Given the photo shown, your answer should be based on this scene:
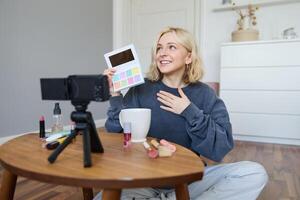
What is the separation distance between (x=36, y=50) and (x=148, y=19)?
1781mm

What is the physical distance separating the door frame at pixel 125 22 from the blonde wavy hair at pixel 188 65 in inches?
89.1

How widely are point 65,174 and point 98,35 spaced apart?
2.93 m

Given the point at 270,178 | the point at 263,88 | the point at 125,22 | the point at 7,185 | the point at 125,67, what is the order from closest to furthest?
the point at 7,185
the point at 125,67
the point at 270,178
the point at 263,88
the point at 125,22

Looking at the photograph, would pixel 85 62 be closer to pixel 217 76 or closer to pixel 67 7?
pixel 67 7

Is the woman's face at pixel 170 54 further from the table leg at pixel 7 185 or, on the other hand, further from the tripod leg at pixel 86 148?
the table leg at pixel 7 185

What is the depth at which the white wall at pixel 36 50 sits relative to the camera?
6.98 ft

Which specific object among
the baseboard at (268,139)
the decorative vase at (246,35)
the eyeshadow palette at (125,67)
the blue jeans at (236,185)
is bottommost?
the baseboard at (268,139)

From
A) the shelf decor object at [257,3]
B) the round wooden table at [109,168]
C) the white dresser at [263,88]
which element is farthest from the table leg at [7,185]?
the shelf decor object at [257,3]

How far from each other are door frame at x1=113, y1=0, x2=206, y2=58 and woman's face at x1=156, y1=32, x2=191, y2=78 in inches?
91.0

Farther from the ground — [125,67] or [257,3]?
[257,3]

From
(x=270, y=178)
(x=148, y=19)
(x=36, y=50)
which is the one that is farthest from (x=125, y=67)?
(x=148, y=19)

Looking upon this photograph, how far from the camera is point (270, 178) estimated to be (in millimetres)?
1627

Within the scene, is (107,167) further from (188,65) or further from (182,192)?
(188,65)

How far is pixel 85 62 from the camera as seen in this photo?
9.91 ft
